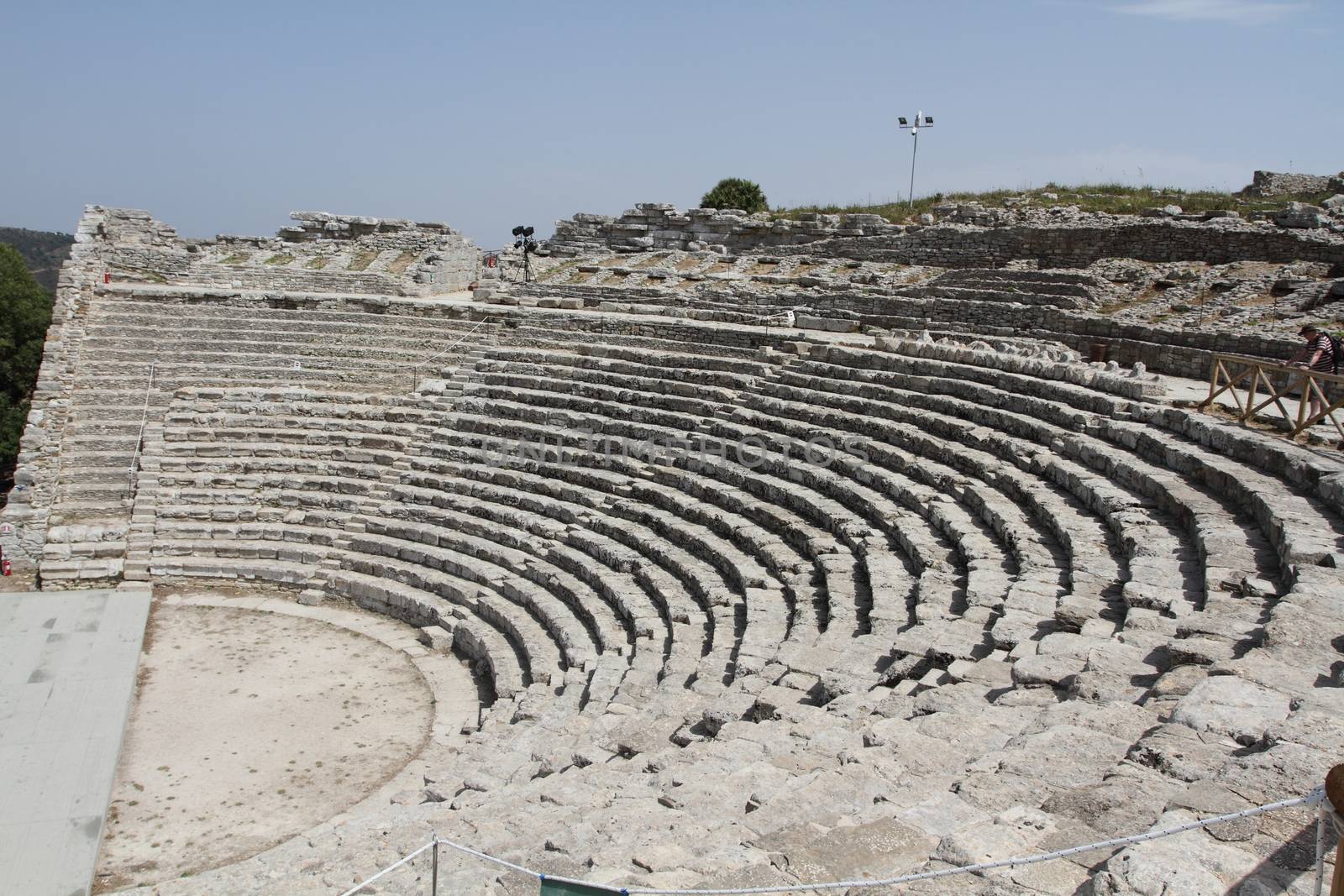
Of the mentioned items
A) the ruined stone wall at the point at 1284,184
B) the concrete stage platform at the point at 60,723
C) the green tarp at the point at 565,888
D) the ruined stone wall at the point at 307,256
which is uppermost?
the ruined stone wall at the point at 1284,184

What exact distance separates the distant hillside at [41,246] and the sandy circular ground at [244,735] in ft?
250

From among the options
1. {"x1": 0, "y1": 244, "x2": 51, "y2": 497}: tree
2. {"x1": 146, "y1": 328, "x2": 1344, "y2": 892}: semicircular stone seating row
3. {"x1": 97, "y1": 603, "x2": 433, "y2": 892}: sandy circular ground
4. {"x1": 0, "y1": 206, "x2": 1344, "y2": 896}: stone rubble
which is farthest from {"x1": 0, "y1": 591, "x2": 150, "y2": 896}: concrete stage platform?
{"x1": 0, "y1": 244, "x2": 51, "y2": 497}: tree

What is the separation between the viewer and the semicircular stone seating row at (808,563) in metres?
5.03

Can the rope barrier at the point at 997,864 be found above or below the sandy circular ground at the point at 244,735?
above

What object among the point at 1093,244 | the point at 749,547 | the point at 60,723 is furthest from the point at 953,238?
the point at 60,723

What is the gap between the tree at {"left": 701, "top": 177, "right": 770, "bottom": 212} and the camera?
112 ft

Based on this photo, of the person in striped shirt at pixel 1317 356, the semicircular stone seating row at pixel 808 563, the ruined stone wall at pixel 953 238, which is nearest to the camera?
the semicircular stone seating row at pixel 808 563

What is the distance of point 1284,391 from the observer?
9672 millimetres

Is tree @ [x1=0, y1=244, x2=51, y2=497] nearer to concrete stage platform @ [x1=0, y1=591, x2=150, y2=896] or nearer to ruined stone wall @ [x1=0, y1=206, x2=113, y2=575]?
ruined stone wall @ [x1=0, y1=206, x2=113, y2=575]

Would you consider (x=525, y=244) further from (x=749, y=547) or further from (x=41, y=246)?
(x=41, y=246)

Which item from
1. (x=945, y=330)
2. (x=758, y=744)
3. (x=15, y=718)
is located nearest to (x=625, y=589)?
(x=758, y=744)

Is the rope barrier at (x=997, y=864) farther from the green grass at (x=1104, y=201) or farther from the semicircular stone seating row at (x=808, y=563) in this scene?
the green grass at (x=1104, y=201)

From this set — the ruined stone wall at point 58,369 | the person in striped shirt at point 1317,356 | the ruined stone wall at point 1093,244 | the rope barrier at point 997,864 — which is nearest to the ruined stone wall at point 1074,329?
the person in striped shirt at point 1317,356

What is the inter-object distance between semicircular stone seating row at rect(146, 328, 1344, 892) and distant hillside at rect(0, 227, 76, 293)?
7313 cm
